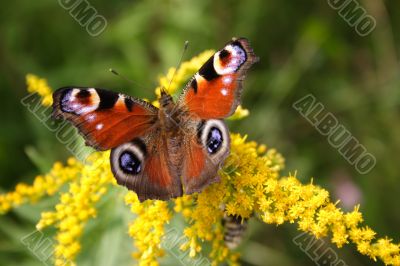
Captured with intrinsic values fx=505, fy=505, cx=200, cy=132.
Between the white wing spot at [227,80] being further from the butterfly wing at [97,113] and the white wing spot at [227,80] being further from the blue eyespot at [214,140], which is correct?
the butterfly wing at [97,113]

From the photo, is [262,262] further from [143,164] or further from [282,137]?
[143,164]

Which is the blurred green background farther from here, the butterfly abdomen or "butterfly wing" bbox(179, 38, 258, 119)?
"butterfly wing" bbox(179, 38, 258, 119)

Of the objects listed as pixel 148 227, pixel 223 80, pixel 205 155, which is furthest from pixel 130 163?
pixel 223 80

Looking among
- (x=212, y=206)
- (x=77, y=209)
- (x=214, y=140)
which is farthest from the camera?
(x=77, y=209)

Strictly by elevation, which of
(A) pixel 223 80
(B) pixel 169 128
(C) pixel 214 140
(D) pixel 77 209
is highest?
(A) pixel 223 80

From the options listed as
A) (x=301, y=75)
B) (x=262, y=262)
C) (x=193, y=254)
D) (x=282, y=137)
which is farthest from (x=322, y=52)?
(x=193, y=254)

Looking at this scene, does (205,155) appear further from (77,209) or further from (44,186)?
(44,186)

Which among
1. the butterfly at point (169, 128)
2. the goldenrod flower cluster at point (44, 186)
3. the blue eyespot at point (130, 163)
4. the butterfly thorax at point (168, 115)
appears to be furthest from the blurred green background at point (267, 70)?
the blue eyespot at point (130, 163)

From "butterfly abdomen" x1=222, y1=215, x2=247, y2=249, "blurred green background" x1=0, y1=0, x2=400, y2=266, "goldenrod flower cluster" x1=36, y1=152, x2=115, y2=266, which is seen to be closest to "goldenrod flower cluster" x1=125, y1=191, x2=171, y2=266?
"goldenrod flower cluster" x1=36, y1=152, x2=115, y2=266
